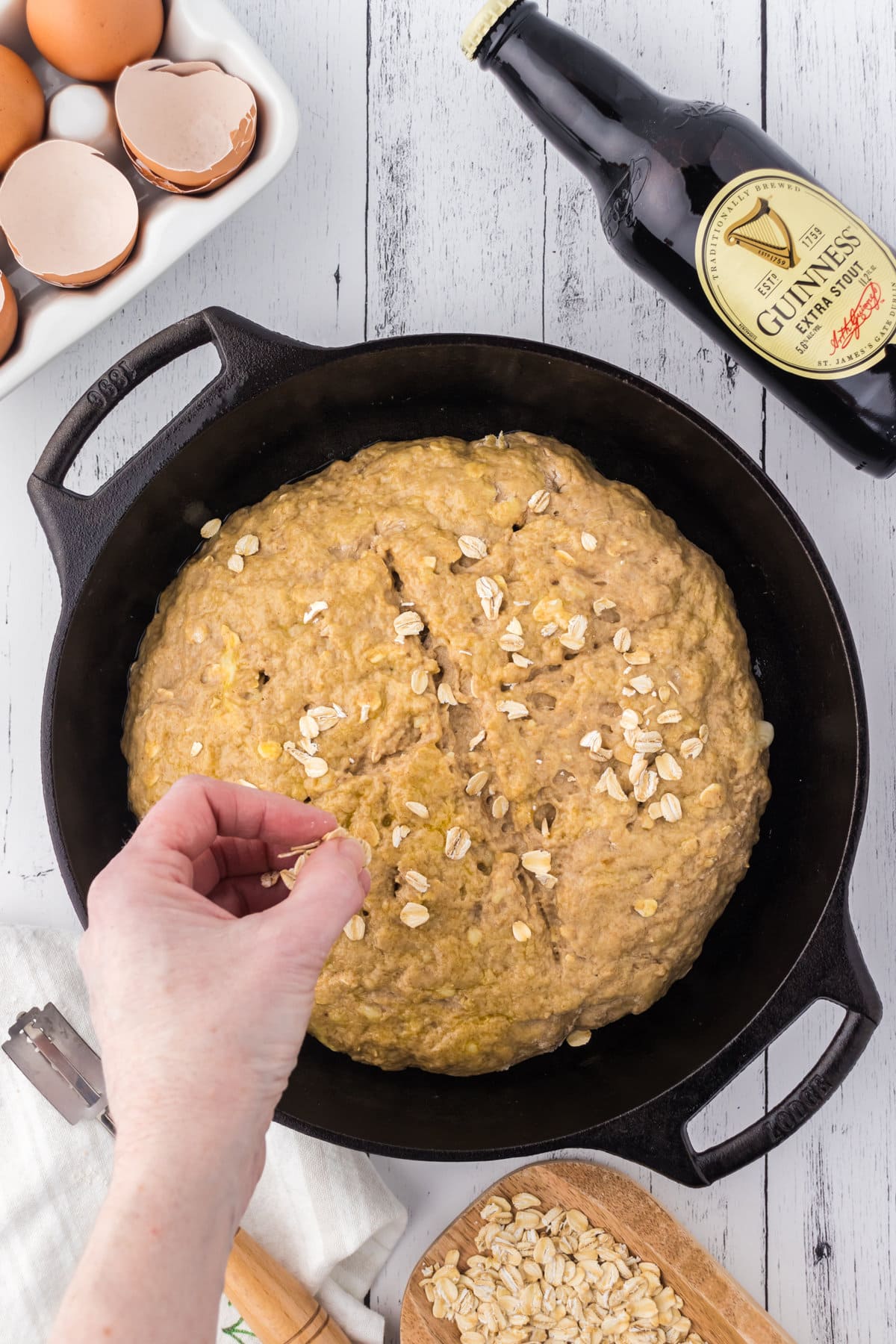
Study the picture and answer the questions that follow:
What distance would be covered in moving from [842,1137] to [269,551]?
1592 millimetres

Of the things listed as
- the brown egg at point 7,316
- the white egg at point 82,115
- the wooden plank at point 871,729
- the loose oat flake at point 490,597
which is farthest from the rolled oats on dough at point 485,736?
the white egg at point 82,115

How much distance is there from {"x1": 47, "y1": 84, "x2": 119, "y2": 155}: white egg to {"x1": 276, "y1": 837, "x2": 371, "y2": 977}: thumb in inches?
58.4

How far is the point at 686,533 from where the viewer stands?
2.02m

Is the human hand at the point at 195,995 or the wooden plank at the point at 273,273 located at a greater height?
the wooden plank at the point at 273,273

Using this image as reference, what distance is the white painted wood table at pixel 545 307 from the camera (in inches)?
82.2

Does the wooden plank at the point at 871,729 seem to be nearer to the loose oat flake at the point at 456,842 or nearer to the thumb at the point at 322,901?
the loose oat flake at the point at 456,842

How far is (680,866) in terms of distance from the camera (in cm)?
169

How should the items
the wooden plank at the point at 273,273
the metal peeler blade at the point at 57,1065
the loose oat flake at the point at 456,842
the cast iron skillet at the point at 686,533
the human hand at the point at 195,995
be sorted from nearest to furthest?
the human hand at the point at 195,995 → the loose oat flake at the point at 456,842 → the cast iron skillet at the point at 686,533 → the metal peeler blade at the point at 57,1065 → the wooden plank at the point at 273,273

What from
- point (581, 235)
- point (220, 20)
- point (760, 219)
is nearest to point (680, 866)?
point (760, 219)

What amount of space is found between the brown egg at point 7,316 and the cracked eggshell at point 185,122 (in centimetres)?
32

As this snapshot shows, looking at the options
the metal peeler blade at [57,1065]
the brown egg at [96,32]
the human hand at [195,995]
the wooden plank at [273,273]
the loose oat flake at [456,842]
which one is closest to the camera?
the human hand at [195,995]

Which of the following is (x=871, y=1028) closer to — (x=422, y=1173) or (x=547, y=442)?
(x=422, y=1173)

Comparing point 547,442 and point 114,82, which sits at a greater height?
point 114,82

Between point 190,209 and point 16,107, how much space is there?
1.22 ft
